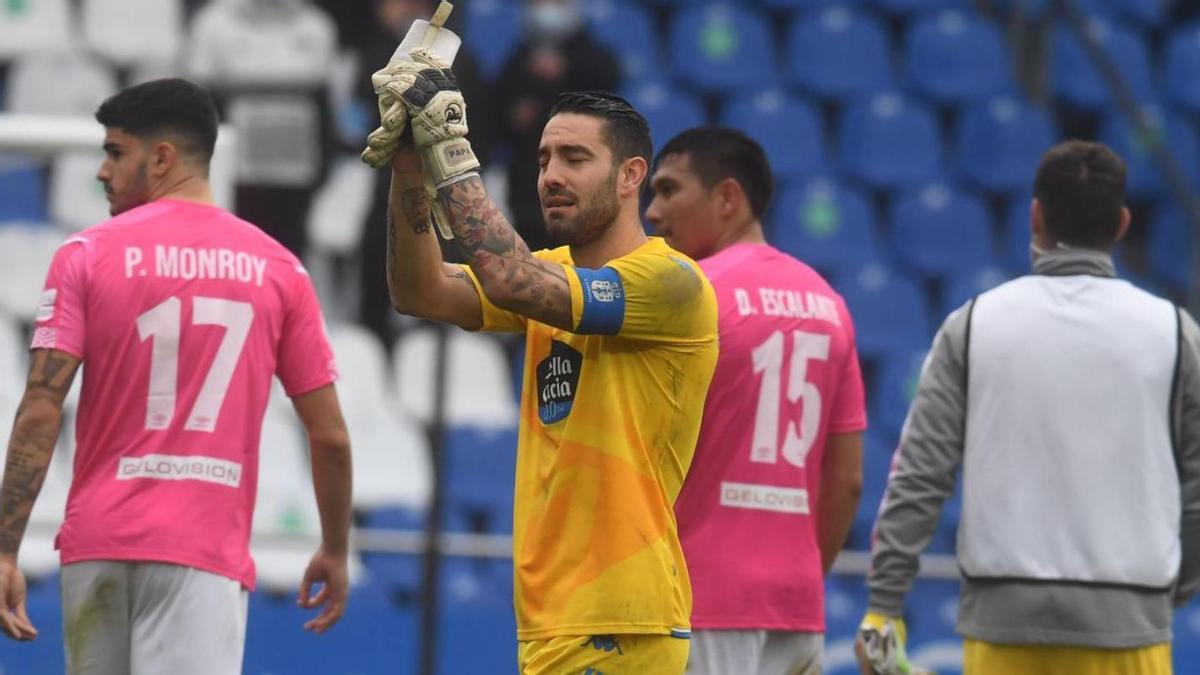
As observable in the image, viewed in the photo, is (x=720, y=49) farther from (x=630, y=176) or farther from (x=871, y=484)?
(x=630, y=176)

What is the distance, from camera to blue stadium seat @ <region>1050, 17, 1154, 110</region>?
12555mm

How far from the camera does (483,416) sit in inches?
401

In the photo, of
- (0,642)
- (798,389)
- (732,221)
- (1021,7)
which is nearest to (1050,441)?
(798,389)

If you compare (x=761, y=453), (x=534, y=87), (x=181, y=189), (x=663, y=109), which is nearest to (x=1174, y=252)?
(x=663, y=109)

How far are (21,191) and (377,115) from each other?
220 centimetres

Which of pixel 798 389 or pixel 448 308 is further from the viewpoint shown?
pixel 798 389

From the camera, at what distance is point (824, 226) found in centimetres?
1146

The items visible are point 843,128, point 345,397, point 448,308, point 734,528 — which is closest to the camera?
point 448,308

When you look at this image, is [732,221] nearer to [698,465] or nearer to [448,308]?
[698,465]

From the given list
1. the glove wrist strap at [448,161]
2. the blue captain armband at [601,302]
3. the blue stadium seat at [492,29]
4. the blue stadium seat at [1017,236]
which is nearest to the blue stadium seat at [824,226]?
the blue stadium seat at [1017,236]

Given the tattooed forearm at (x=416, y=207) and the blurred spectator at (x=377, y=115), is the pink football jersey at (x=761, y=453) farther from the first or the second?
the blurred spectator at (x=377, y=115)

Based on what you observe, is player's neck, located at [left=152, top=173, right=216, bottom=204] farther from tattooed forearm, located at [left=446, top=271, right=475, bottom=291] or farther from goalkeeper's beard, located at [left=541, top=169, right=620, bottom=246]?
goalkeeper's beard, located at [left=541, top=169, right=620, bottom=246]

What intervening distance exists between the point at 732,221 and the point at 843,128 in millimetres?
6550

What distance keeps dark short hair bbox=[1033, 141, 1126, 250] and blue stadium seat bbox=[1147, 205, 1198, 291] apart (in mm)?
7285
